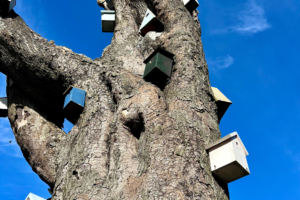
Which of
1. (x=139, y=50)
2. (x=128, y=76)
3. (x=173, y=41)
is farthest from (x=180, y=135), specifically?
(x=139, y=50)

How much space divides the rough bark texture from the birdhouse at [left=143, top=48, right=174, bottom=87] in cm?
9

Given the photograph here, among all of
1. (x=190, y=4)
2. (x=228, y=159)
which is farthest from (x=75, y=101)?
(x=190, y=4)

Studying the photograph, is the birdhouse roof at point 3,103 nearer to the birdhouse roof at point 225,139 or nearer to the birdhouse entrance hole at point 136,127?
the birdhouse entrance hole at point 136,127

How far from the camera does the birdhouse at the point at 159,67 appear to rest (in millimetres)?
3736

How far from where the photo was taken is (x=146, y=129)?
126 inches

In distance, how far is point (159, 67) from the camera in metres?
3.69

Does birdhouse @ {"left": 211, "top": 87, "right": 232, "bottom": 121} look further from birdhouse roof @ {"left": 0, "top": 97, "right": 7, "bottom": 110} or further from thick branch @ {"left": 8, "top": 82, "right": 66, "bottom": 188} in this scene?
birdhouse roof @ {"left": 0, "top": 97, "right": 7, "bottom": 110}

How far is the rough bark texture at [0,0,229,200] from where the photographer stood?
281 cm

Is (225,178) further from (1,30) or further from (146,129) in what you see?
(1,30)

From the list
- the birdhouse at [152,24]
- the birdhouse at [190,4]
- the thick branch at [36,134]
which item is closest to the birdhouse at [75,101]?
the thick branch at [36,134]

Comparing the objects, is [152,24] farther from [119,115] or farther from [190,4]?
[119,115]

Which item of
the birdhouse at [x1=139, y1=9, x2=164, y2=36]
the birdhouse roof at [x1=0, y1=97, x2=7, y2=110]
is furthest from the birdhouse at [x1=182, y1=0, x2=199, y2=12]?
the birdhouse roof at [x1=0, y1=97, x2=7, y2=110]

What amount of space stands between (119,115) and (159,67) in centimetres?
74

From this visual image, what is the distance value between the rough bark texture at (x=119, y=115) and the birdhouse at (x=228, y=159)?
0.08 meters
